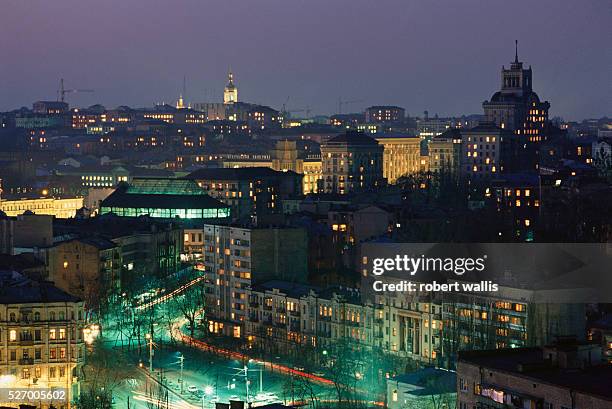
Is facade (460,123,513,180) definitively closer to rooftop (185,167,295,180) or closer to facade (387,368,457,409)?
rooftop (185,167,295,180)

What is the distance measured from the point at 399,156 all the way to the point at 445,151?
386 centimetres

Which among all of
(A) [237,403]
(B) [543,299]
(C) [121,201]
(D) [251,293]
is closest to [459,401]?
(A) [237,403]

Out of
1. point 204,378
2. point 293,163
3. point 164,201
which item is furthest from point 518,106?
point 204,378

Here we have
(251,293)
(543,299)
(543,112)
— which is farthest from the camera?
(543,112)

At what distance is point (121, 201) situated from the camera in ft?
100

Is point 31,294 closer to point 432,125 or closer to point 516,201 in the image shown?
point 516,201

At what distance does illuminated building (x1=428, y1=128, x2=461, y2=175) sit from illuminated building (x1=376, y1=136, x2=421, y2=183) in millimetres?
1758

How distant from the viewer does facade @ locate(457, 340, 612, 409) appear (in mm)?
10008

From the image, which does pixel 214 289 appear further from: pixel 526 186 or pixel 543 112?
pixel 543 112

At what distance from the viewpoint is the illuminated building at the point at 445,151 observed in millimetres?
39062

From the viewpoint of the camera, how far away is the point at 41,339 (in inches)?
616

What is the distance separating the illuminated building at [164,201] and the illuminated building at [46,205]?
13.4 ft

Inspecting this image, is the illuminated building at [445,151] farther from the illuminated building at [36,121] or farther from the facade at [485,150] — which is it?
the illuminated building at [36,121]

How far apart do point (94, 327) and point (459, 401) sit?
6.87m
